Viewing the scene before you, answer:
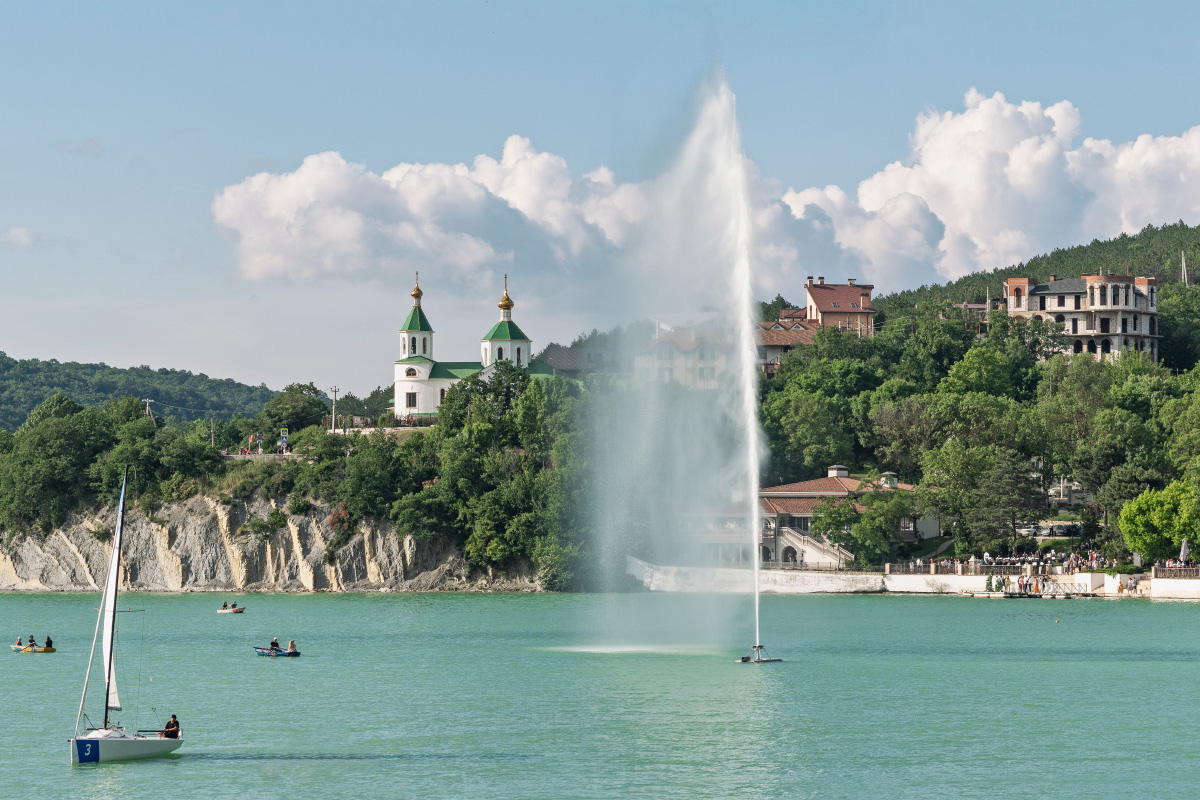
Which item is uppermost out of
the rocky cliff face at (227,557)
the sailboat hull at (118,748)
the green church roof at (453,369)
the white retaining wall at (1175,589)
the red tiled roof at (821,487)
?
the green church roof at (453,369)

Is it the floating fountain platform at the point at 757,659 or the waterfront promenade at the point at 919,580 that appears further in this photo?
the waterfront promenade at the point at 919,580

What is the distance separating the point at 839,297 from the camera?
16000 cm

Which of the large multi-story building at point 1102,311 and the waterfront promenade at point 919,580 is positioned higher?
the large multi-story building at point 1102,311

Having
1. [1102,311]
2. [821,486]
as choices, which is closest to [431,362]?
[821,486]

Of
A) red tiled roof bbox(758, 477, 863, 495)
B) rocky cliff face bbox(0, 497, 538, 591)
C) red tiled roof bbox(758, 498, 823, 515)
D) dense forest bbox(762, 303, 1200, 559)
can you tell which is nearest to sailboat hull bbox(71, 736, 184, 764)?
dense forest bbox(762, 303, 1200, 559)

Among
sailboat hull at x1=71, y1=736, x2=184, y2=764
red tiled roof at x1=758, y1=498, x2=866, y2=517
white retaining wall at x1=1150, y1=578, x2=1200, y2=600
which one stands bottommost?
sailboat hull at x1=71, y1=736, x2=184, y2=764

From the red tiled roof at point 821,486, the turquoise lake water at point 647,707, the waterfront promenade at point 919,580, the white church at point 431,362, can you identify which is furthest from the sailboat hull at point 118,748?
the white church at point 431,362

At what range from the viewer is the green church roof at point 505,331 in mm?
140125

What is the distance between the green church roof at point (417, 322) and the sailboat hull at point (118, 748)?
332 ft

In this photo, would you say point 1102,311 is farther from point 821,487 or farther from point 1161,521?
point 1161,521

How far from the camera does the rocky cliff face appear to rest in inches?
4154

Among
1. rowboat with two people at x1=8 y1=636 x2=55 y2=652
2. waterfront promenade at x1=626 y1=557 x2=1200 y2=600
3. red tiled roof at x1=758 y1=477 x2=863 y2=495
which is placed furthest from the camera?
red tiled roof at x1=758 y1=477 x2=863 y2=495

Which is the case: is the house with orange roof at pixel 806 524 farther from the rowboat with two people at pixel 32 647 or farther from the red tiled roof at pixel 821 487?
the rowboat with two people at pixel 32 647

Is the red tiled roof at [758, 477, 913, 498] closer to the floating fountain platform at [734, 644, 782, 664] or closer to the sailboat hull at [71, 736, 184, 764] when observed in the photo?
the floating fountain platform at [734, 644, 782, 664]
